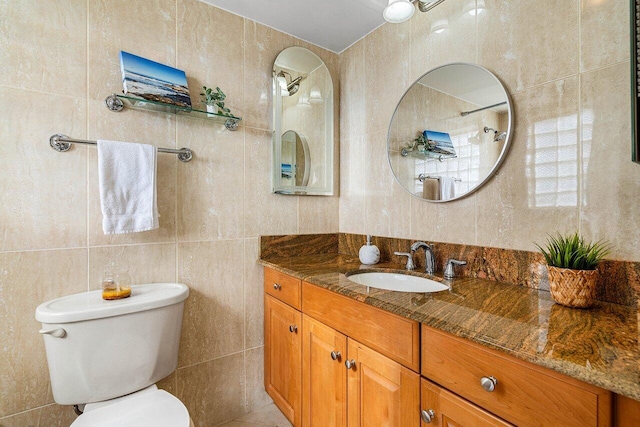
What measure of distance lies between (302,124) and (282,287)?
99 cm

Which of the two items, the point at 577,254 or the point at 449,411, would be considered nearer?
the point at 449,411

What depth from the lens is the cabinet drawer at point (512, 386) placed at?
56 centimetres

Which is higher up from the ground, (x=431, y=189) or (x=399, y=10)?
(x=399, y=10)

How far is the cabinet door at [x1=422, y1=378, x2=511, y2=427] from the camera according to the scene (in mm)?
701

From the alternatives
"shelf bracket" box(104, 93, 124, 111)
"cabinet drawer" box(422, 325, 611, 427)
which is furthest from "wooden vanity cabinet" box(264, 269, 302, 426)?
"shelf bracket" box(104, 93, 124, 111)

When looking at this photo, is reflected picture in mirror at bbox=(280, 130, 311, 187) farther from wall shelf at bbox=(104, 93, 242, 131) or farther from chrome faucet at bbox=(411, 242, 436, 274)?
chrome faucet at bbox=(411, 242, 436, 274)

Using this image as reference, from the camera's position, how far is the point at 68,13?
1240mm

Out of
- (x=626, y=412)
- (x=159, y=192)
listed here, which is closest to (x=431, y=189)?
(x=626, y=412)

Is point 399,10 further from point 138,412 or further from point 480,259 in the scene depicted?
point 138,412

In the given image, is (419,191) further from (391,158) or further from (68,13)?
(68,13)

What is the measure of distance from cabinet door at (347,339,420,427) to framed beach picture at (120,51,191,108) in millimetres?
1320

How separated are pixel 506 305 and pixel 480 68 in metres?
0.95

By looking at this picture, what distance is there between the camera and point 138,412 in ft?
3.45

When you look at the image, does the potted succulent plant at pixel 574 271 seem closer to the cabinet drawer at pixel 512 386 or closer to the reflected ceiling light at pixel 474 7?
the cabinet drawer at pixel 512 386
